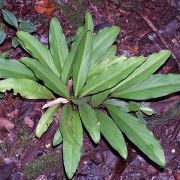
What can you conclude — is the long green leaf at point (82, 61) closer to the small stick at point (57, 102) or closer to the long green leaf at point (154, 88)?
the small stick at point (57, 102)

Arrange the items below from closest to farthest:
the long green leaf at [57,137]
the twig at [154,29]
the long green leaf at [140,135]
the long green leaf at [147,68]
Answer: the long green leaf at [140,135] → the long green leaf at [147,68] → the long green leaf at [57,137] → the twig at [154,29]

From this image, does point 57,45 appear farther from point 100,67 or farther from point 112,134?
point 112,134

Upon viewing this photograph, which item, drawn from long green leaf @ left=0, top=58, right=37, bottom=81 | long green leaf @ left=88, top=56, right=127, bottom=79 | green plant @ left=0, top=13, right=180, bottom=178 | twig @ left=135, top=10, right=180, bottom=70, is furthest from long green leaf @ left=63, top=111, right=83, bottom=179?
twig @ left=135, top=10, right=180, bottom=70

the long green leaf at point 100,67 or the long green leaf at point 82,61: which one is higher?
the long green leaf at point 82,61

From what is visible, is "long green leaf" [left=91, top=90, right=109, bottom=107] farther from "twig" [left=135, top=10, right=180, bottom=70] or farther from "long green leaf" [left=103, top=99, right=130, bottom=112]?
"twig" [left=135, top=10, right=180, bottom=70]

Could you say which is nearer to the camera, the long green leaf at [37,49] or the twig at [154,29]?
the long green leaf at [37,49]

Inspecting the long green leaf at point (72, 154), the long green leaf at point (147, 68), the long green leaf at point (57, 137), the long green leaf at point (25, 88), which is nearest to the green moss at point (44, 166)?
the long green leaf at point (57, 137)

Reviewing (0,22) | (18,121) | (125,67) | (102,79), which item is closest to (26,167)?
(18,121)
